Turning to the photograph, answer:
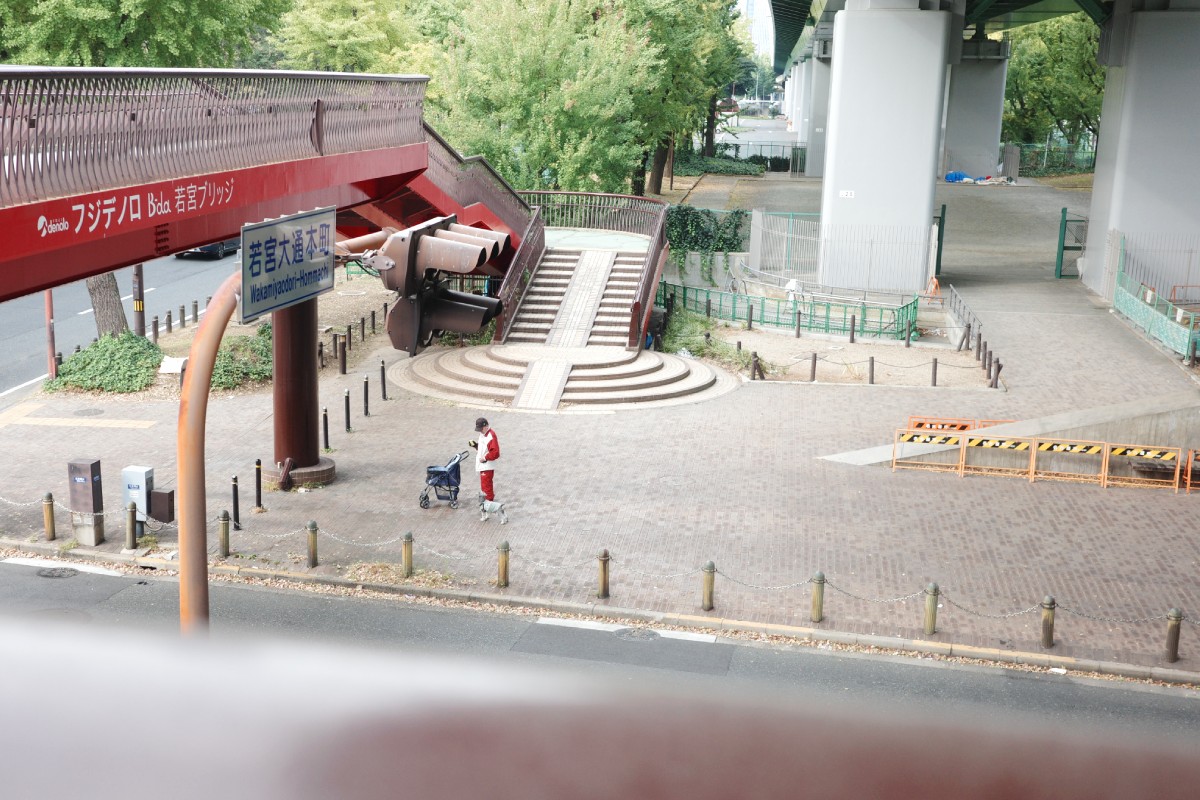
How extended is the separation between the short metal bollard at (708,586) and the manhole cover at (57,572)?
7431 millimetres

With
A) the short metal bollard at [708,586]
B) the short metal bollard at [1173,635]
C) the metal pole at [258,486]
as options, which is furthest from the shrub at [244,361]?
the short metal bollard at [1173,635]

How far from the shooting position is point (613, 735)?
1.37 metres

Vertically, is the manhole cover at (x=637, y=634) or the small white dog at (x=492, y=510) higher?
the small white dog at (x=492, y=510)

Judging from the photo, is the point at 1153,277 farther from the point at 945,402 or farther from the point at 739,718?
the point at 739,718

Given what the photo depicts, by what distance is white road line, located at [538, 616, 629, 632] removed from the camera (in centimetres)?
1335

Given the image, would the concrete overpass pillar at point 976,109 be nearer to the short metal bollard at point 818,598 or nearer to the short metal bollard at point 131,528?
the short metal bollard at point 818,598

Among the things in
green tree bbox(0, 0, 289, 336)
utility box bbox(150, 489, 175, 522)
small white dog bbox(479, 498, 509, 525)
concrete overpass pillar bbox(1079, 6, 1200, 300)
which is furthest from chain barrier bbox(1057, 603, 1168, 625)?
concrete overpass pillar bbox(1079, 6, 1200, 300)

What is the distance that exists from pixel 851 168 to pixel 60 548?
2472cm

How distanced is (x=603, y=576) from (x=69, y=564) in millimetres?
6559

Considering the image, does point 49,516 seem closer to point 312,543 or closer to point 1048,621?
point 312,543

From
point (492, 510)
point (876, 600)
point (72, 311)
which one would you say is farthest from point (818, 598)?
point (72, 311)

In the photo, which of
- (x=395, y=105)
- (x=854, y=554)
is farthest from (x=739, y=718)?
(x=395, y=105)

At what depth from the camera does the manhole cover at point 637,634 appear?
1312cm

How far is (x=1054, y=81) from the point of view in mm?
68938
